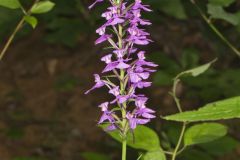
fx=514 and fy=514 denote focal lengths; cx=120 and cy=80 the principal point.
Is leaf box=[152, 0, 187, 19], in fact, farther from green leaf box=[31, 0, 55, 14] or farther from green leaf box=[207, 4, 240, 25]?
green leaf box=[31, 0, 55, 14]

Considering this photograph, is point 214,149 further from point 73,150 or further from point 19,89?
point 19,89

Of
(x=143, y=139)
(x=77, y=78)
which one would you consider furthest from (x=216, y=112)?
(x=77, y=78)

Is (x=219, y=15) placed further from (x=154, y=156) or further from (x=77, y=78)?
(x=77, y=78)

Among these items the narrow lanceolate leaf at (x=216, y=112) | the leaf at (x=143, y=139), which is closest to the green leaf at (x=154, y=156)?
the leaf at (x=143, y=139)

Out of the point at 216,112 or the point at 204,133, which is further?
the point at 204,133

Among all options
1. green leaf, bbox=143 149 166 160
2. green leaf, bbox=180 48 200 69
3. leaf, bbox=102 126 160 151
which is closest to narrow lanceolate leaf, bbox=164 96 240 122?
green leaf, bbox=143 149 166 160

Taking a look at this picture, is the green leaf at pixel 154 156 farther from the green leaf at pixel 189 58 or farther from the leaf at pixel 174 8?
the green leaf at pixel 189 58
